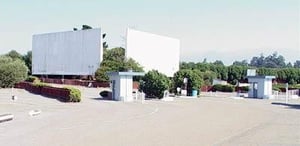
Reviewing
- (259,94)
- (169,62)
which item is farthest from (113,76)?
(169,62)

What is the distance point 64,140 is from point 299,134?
25.1 ft

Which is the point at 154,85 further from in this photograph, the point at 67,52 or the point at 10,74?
the point at 67,52

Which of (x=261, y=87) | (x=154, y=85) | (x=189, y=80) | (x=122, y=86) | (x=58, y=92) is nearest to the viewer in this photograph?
(x=122, y=86)

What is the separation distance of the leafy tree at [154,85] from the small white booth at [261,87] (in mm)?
12786

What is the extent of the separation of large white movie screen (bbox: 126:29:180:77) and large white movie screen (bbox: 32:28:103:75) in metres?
5.51

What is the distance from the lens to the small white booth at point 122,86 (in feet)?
125

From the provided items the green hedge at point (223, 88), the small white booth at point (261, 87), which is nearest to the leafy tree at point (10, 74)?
the green hedge at point (223, 88)

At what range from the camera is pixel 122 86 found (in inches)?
1503

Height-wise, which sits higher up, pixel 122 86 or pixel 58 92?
pixel 122 86

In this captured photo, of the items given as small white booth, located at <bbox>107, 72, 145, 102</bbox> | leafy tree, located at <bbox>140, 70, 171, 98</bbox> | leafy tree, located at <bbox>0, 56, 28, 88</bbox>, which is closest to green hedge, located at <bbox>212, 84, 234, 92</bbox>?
leafy tree, located at <bbox>140, 70, 171, 98</bbox>

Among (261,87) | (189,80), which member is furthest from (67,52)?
(261,87)

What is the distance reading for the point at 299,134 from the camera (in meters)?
16.1

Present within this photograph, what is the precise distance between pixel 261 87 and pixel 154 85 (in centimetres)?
1441

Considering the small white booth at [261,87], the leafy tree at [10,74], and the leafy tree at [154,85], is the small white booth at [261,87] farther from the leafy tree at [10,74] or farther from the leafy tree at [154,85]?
the leafy tree at [10,74]
